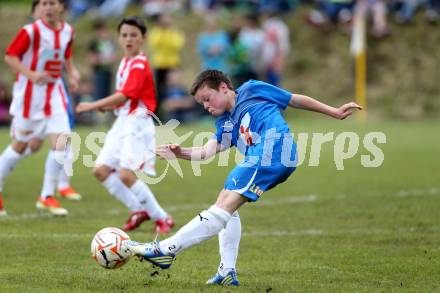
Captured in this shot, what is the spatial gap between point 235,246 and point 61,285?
1.24 meters

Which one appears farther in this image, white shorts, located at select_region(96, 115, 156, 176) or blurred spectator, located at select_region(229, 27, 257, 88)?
blurred spectator, located at select_region(229, 27, 257, 88)

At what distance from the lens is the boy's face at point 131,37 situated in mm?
9680

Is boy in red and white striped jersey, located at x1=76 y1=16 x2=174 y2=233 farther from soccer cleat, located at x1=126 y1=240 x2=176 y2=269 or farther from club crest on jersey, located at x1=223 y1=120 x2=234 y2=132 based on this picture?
soccer cleat, located at x1=126 y1=240 x2=176 y2=269

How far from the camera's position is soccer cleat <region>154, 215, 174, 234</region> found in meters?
9.59

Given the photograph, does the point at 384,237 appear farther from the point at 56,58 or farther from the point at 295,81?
the point at 295,81

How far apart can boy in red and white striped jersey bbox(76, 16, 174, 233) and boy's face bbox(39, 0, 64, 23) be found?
1.17m

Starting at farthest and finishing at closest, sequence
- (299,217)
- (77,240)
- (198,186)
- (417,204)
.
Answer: (198,186)
(417,204)
(299,217)
(77,240)

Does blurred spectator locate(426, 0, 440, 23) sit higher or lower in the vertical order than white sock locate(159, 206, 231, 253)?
higher

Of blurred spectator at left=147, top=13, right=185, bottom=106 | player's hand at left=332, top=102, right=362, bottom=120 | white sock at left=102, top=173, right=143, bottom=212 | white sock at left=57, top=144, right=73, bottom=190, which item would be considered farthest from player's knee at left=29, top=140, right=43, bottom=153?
blurred spectator at left=147, top=13, right=185, bottom=106

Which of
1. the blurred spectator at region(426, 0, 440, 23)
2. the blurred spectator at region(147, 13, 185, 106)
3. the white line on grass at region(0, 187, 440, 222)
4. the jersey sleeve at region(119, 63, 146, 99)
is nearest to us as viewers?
the jersey sleeve at region(119, 63, 146, 99)

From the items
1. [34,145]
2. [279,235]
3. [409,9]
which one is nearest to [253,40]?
[409,9]

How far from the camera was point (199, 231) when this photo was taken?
671cm

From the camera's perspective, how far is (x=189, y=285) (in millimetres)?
6887

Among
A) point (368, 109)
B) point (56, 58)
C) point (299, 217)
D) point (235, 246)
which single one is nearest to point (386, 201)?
point (299, 217)
